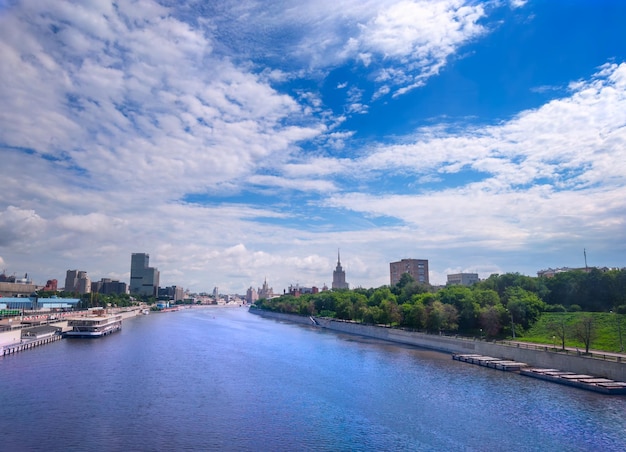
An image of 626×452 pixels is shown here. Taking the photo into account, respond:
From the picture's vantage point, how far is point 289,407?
44.2 meters

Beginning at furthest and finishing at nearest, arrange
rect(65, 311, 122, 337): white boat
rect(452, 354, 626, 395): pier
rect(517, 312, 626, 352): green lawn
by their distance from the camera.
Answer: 1. rect(65, 311, 122, 337): white boat
2. rect(517, 312, 626, 352): green lawn
3. rect(452, 354, 626, 395): pier

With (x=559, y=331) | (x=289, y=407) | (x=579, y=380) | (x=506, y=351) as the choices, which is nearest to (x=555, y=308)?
(x=559, y=331)

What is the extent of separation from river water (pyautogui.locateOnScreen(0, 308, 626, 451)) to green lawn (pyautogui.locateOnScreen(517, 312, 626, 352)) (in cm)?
1543

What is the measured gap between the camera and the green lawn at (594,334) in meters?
65.8

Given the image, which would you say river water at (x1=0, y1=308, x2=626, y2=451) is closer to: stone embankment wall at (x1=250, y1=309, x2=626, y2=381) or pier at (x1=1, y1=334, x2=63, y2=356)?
pier at (x1=1, y1=334, x2=63, y2=356)

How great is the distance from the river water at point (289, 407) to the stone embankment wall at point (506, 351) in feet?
17.5

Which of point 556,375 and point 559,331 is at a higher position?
point 559,331

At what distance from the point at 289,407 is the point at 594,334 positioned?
45.0 m

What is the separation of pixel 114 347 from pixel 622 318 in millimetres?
91032

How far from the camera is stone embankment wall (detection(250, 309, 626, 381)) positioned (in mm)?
52925

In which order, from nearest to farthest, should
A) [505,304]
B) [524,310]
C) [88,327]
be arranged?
[524,310], [505,304], [88,327]

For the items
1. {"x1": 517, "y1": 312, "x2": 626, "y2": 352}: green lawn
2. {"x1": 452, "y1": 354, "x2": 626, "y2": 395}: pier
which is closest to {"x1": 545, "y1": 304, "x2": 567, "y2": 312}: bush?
{"x1": 517, "y1": 312, "x2": 626, "y2": 352}: green lawn

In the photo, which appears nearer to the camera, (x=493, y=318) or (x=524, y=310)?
(x=493, y=318)

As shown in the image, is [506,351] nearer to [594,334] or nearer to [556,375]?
[594,334]
